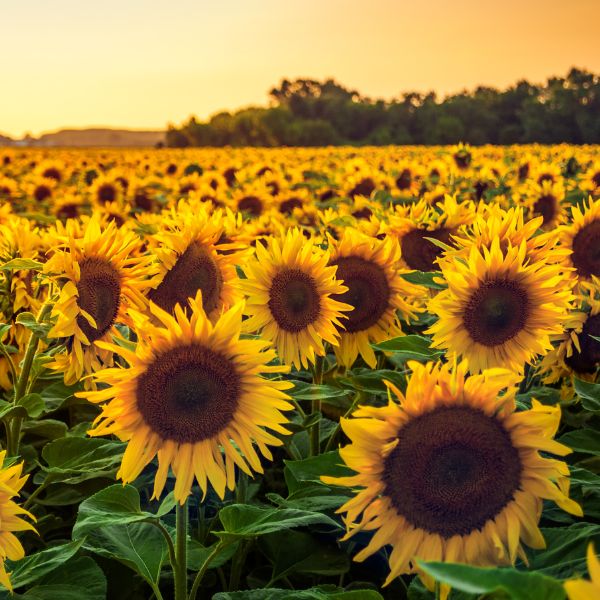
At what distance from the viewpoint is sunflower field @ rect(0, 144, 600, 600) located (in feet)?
6.52

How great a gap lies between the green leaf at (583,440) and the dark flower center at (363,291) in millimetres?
1331

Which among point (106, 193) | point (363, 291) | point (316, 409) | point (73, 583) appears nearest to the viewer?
point (73, 583)

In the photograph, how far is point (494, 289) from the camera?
3.15 meters

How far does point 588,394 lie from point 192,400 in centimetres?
160

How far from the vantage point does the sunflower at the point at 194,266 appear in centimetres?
347

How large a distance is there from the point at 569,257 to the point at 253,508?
2.89m

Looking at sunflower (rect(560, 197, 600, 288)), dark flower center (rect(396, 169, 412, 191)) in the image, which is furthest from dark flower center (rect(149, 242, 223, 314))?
dark flower center (rect(396, 169, 412, 191))

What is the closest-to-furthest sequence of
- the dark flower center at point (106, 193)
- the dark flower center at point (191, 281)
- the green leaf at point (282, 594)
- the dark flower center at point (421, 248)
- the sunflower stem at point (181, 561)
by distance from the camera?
the green leaf at point (282, 594) → the sunflower stem at point (181, 561) → the dark flower center at point (191, 281) → the dark flower center at point (421, 248) → the dark flower center at point (106, 193)

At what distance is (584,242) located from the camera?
4.60m

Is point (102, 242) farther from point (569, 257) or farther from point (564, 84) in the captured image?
point (564, 84)

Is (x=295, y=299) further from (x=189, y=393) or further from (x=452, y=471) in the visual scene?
(x=452, y=471)

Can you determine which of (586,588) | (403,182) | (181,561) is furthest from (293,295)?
(403,182)

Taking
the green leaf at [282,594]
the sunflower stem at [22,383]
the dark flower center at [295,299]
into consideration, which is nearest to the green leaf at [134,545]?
the green leaf at [282,594]

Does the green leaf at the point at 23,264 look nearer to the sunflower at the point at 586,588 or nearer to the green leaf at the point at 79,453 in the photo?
the green leaf at the point at 79,453
